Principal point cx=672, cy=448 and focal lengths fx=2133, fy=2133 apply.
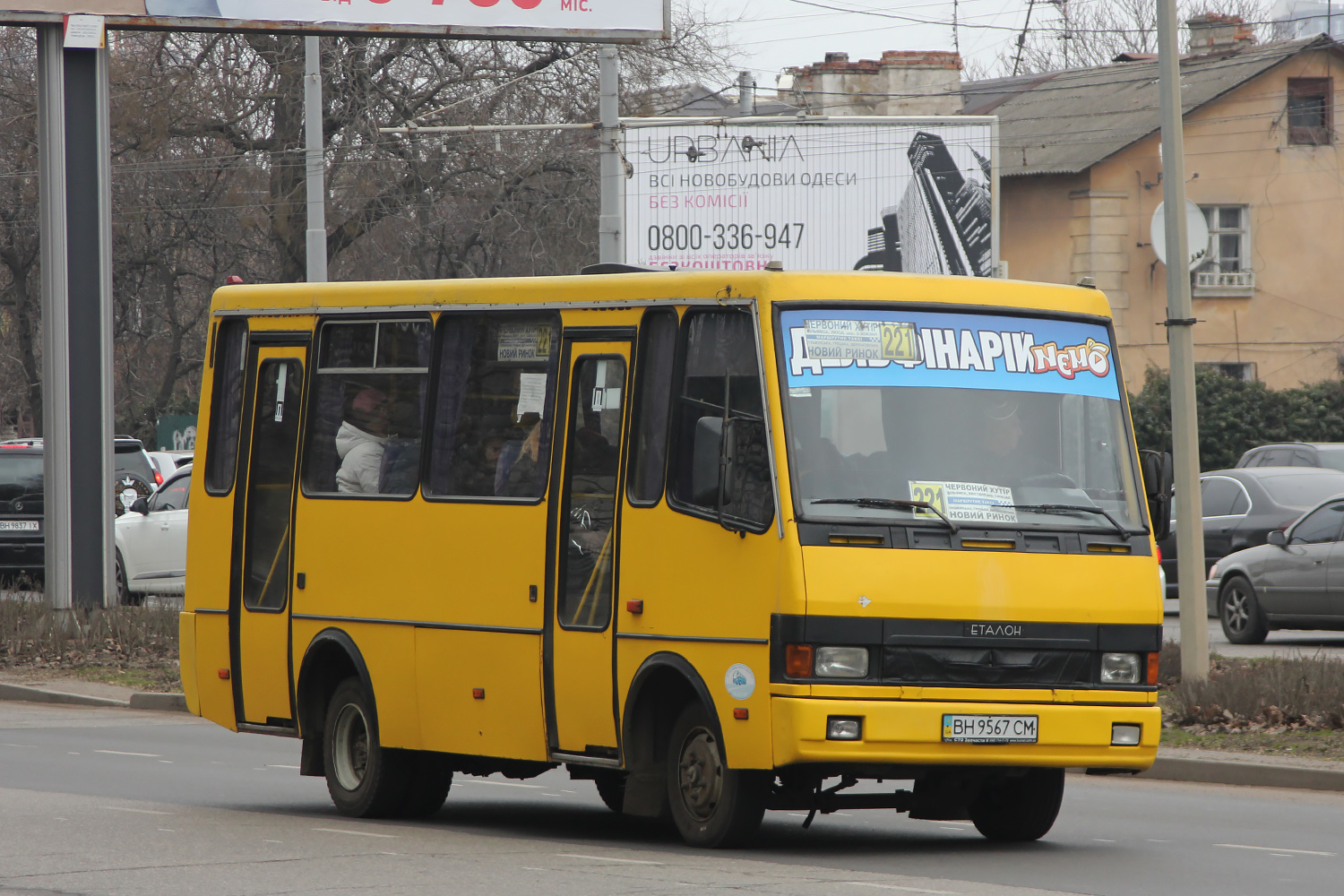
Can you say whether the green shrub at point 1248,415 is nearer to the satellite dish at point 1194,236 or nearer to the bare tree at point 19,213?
the satellite dish at point 1194,236

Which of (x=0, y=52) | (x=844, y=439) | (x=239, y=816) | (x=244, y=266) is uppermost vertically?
(x=0, y=52)

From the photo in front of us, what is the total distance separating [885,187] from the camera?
38.8 meters

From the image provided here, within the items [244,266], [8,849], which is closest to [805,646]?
[8,849]

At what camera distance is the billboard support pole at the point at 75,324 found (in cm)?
2062

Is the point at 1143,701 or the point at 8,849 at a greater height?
the point at 1143,701

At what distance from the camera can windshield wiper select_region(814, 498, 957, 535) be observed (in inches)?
359

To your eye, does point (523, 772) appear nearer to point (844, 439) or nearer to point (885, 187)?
point (844, 439)

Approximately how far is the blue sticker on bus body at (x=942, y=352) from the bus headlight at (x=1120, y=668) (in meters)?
1.24

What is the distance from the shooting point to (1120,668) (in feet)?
30.9

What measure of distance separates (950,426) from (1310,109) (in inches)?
1568

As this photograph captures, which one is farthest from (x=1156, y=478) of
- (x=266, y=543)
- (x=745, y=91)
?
(x=745, y=91)

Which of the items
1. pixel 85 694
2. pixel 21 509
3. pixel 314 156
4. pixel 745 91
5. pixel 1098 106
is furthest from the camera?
pixel 1098 106

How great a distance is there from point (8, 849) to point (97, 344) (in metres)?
11.9

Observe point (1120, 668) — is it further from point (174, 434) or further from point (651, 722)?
point (174, 434)
